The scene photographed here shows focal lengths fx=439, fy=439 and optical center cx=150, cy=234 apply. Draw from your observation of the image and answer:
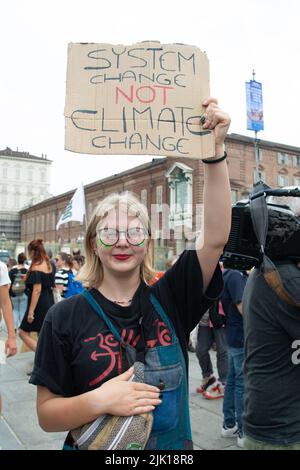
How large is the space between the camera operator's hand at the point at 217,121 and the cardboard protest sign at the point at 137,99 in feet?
0.09

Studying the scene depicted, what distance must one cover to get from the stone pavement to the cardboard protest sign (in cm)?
326

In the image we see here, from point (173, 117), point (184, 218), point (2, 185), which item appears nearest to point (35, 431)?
point (184, 218)

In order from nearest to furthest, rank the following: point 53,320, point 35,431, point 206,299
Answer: point 53,320
point 206,299
point 35,431

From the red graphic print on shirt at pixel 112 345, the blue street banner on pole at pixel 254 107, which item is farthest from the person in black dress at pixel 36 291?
the blue street banner on pole at pixel 254 107

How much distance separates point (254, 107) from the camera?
86.0 feet

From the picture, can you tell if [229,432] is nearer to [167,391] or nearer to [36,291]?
[167,391]

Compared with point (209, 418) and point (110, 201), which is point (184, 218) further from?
point (209, 418)

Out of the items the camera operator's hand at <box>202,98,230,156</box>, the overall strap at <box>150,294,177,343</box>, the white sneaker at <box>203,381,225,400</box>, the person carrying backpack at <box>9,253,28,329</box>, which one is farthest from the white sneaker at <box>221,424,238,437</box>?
the person carrying backpack at <box>9,253,28,329</box>

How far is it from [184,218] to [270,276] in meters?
0.79

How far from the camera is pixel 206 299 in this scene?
1.78 meters

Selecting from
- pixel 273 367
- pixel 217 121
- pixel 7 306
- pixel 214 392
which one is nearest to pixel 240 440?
pixel 214 392

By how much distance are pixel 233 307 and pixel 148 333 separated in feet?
10.5

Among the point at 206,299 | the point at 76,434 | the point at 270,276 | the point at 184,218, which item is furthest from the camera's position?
the point at 184,218

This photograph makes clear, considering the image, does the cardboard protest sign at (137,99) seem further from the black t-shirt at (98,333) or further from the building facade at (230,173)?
the building facade at (230,173)
